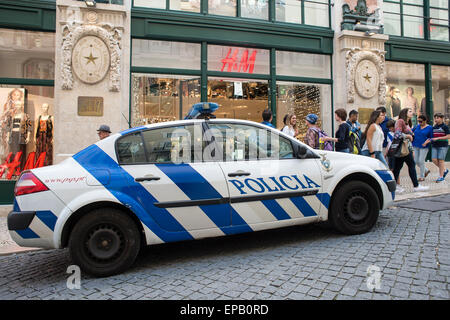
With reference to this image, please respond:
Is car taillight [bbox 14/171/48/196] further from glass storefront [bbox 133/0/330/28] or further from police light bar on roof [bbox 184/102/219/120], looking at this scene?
glass storefront [bbox 133/0/330/28]

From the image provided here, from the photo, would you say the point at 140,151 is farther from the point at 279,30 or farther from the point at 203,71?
the point at 279,30

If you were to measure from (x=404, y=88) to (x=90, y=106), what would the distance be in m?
9.77

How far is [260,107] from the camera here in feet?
31.6

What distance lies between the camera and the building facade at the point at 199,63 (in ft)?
25.7

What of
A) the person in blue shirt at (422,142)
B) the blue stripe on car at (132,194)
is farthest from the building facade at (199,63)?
the blue stripe on car at (132,194)

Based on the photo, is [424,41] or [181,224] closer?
[181,224]

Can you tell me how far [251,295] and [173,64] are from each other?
7.29 metres

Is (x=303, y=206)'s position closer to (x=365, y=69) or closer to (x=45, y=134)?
(x=45, y=134)

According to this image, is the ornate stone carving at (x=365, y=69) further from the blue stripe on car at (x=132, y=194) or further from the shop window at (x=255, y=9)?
the blue stripe on car at (x=132, y=194)

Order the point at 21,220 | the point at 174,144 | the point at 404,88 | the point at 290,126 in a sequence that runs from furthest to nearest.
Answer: the point at 404,88 < the point at 290,126 < the point at 174,144 < the point at 21,220

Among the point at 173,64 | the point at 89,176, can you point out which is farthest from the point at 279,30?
the point at 89,176

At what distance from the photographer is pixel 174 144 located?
3.71 metres

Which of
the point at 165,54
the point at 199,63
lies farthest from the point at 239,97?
the point at 165,54

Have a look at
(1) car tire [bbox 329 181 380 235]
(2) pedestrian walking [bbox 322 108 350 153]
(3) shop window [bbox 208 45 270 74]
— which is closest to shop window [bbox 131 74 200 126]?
(3) shop window [bbox 208 45 270 74]
